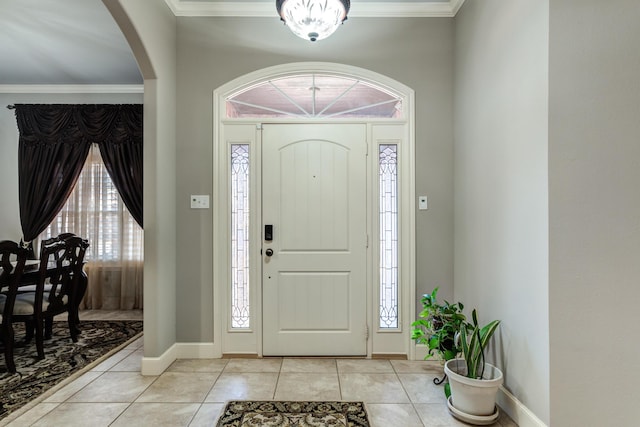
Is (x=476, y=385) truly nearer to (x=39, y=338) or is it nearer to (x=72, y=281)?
(x=39, y=338)

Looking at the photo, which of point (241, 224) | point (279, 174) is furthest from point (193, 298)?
point (279, 174)

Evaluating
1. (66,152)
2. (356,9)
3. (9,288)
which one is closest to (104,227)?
(66,152)

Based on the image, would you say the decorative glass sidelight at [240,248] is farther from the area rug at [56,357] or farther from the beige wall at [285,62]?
the area rug at [56,357]

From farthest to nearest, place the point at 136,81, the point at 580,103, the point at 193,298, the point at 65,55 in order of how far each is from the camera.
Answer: the point at 136,81
the point at 65,55
the point at 193,298
the point at 580,103

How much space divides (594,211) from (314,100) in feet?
7.19

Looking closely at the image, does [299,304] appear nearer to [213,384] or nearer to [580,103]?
[213,384]

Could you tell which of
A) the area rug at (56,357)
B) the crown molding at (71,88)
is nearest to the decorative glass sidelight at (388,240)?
the area rug at (56,357)

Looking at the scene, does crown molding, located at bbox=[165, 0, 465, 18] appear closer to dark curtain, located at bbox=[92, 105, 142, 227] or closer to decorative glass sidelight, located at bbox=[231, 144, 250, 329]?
decorative glass sidelight, located at bbox=[231, 144, 250, 329]

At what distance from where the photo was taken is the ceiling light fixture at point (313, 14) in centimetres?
227

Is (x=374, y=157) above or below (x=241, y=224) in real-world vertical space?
above

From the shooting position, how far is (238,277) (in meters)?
2.99

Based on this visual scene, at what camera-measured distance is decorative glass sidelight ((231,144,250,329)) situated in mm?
2982

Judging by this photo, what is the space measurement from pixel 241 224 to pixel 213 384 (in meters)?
1.25

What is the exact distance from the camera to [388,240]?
118 inches
